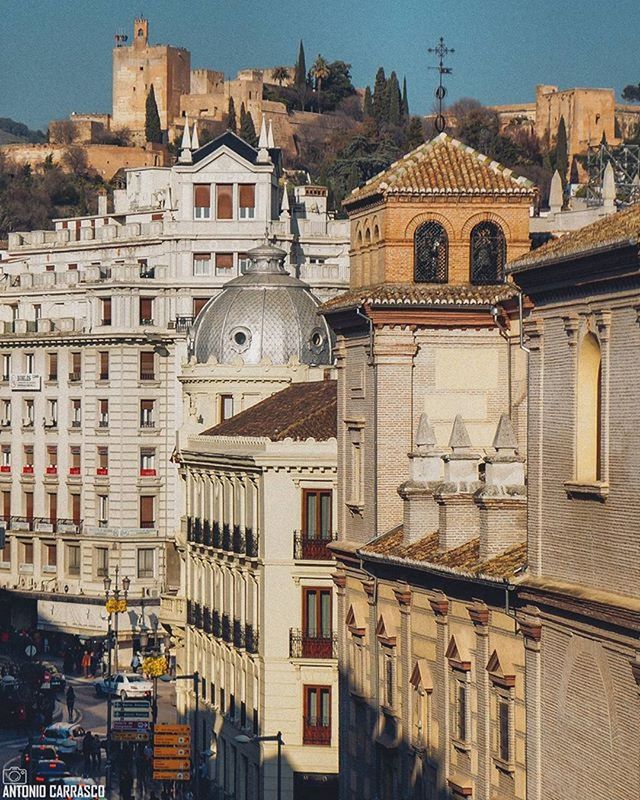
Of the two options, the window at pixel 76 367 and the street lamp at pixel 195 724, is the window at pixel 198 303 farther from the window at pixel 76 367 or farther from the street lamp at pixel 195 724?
the street lamp at pixel 195 724

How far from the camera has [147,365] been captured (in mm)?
131125

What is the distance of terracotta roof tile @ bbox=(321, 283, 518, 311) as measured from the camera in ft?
210

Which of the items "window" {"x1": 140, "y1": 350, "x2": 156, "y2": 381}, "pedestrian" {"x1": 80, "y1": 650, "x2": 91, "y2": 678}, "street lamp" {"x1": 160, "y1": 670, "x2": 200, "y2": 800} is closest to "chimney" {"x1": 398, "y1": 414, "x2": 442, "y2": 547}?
"street lamp" {"x1": 160, "y1": 670, "x2": 200, "y2": 800}

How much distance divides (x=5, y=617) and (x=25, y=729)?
1214 inches

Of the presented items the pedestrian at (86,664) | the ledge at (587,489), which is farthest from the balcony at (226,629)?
the ledge at (587,489)

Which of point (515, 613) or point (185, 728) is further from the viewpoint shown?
point (185, 728)

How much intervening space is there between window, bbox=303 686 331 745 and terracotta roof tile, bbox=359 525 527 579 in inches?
761

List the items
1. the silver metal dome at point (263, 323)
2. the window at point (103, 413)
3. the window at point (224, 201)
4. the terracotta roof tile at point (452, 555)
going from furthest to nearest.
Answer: the window at point (103, 413) < the window at point (224, 201) < the silver metal dome at point (263, 323) < the terracotta roof tile at point (452, 555)

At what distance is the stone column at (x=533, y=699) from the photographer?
49.9 meters

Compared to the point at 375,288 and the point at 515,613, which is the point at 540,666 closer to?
the point at 515,613

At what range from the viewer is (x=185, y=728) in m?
87.1

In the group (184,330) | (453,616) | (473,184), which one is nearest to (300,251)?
(184,330)

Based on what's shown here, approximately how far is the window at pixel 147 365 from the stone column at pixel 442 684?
74.0 m

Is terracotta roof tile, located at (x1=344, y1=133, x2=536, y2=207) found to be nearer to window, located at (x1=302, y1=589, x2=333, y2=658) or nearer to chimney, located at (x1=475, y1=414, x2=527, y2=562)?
chimney, located at (x1=475, y1=414, x2=527, y2=562)
